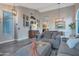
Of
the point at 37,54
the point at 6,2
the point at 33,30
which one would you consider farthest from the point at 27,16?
the point at 37,54

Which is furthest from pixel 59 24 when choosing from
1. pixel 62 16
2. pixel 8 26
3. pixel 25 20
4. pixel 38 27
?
pixel 8 26

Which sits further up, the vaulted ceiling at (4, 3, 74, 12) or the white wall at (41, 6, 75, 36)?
the vaulted ceiling at (4, 3, 74, 12)

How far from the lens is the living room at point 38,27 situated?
2.53m

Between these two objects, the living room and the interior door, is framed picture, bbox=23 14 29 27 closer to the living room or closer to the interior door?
the living room


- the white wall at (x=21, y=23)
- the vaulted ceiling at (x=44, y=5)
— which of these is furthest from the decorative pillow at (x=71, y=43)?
the white wall at (x=21, y=23)

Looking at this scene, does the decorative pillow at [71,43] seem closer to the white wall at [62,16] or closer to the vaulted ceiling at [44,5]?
the white wall at [62,16]

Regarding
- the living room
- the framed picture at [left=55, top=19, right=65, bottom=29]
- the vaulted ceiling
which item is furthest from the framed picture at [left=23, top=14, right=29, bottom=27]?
the framed picture at [left=55, top=19, right=65, bottom=29]

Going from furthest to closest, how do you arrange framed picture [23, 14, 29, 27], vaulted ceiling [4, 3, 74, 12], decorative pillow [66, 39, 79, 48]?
decorative pillow [66, 39, 79, 48], framed picture [23, 14, 29, 27], vaulted ceiling [4, 3, 74, 12]

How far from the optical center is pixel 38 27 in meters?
2.76

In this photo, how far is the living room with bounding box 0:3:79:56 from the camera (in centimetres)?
253

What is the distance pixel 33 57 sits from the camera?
243cm

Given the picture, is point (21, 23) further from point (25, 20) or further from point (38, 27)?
point (38, 27)

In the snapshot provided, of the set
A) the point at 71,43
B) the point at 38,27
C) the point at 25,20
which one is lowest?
the point at 71,43

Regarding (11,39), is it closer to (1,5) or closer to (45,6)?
(1,5)
